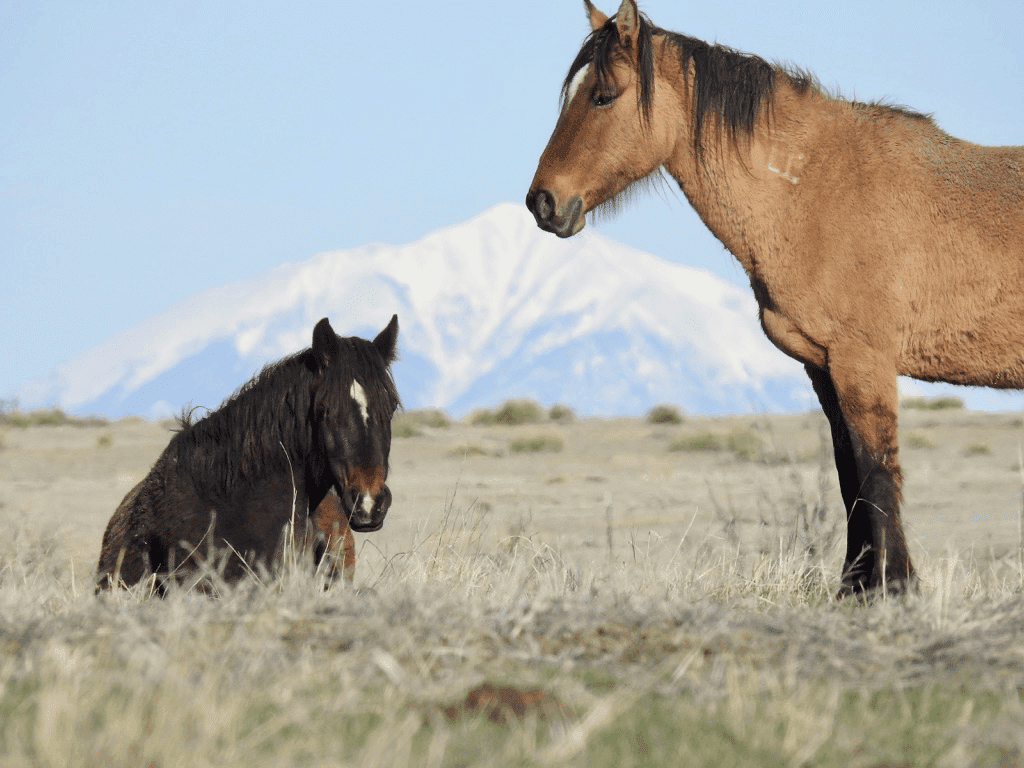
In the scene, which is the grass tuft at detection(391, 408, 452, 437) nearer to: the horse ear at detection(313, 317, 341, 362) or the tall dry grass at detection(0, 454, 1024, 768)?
the horse ear at detection(313, 317, 341, 362)

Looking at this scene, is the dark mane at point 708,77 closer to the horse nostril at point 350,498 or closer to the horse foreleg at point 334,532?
the horse nostril at point 350,498

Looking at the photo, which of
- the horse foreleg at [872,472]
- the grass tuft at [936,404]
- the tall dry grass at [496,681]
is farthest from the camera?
the grass tuft at [936,404]

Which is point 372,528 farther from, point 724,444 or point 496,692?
point 724,444

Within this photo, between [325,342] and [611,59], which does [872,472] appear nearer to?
[611,59]

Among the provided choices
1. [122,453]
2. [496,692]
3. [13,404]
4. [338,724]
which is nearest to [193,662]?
[338,724]

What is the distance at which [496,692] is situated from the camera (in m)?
3.07

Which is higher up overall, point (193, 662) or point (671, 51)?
point (671, 51)

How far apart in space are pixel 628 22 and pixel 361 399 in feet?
7.91

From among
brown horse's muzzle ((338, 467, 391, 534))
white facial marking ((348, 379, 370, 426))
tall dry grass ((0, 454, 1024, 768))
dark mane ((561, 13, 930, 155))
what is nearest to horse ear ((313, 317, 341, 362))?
white facial marking ((348, 379, 370, 426))

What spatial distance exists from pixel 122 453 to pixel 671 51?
19813 millimetres

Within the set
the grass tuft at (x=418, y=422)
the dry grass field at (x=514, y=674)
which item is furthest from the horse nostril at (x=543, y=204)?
the grass tuft at (x=418, y=422)

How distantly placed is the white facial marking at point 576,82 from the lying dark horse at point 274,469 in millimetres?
1544

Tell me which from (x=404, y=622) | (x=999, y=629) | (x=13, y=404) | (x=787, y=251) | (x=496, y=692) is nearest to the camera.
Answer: (x=496, y=692)

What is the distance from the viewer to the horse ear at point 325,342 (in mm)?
5525
